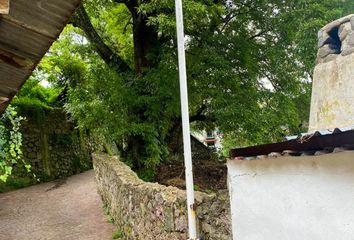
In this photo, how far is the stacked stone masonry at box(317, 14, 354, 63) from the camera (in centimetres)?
458

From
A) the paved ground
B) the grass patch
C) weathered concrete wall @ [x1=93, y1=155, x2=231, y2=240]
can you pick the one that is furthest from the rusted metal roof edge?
the paved ground

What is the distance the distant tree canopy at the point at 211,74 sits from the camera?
8016mm

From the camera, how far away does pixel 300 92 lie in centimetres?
955

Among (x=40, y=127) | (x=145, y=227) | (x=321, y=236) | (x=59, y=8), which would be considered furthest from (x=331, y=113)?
(x=40, y=127)

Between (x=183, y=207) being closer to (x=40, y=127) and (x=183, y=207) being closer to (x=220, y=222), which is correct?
(x=220, y=222)

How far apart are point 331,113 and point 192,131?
8.52 metres

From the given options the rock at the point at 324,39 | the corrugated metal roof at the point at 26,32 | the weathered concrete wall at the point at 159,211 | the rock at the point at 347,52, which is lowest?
the weathered concrete wall at the point at 159,211

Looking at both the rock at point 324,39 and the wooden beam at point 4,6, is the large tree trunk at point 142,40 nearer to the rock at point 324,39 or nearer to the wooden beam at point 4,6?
the rock at point 324,39

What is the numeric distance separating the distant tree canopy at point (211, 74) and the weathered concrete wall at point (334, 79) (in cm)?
276

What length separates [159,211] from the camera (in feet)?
16.2

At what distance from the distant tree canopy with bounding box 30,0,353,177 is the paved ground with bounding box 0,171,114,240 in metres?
2.06

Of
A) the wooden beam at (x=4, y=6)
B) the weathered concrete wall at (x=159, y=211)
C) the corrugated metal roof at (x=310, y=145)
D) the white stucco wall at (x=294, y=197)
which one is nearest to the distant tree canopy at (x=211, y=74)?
the weathered concrete wall at (x=159, y=211)

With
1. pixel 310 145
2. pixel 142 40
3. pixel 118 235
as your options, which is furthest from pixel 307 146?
pixel 142 40

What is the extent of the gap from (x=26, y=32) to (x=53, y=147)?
15356mm
